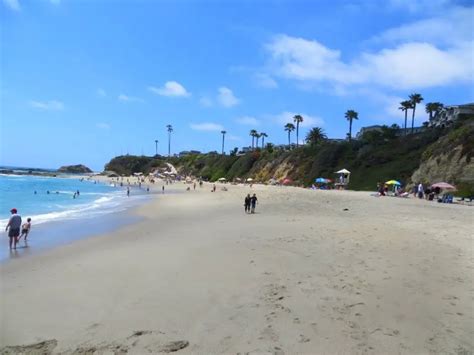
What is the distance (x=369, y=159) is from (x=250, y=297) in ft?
197

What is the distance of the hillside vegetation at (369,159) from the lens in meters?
39.4

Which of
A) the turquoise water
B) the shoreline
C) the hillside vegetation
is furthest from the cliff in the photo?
the turquoise water

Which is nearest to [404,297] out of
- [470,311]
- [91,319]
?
[470,311]

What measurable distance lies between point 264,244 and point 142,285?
5181 mm

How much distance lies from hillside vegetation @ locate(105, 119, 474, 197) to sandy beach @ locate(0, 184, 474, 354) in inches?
1132

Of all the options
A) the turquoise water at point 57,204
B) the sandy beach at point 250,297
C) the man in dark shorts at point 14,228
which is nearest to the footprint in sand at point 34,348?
the sandy beach at point 250,297

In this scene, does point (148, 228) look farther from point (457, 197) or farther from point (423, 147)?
point (423, 147)

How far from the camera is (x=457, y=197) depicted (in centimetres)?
3281

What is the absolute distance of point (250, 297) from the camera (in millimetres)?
7195

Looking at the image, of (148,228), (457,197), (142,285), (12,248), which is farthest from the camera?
(457,197)

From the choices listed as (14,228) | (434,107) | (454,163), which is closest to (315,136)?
(434,107)

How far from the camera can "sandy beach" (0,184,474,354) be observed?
5414mm

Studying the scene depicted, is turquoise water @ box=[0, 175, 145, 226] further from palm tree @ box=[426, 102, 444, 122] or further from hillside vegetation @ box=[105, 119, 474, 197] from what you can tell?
palm tree @ box=[426, 102, 444, 122]

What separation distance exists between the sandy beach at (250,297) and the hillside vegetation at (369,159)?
28.8m
